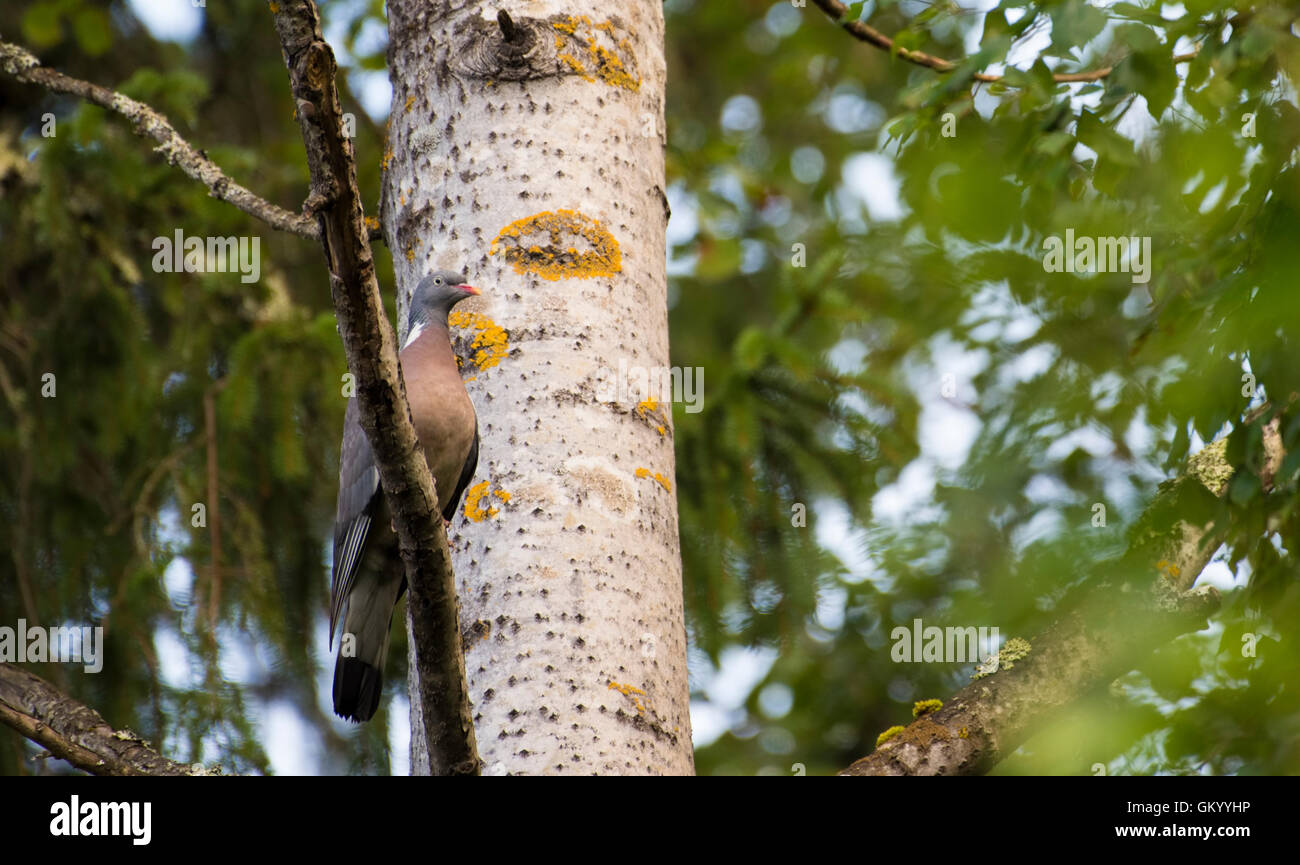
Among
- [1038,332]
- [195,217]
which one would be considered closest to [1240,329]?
[1038,332]


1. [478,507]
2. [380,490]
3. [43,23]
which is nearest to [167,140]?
[380,490]

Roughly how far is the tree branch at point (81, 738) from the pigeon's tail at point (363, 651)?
0.67 meters

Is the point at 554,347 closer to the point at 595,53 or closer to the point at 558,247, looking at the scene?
the point at 558,247

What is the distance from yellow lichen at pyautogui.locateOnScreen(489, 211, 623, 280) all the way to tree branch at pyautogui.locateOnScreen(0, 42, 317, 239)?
403 mm

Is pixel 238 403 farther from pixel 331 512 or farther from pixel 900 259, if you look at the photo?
pixel 900 259

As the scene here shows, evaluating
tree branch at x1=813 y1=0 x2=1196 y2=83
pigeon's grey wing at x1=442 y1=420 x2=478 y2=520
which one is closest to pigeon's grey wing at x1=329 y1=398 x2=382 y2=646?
pigeon's grey wing at x1=442 y1=420 x2=478 y2=520

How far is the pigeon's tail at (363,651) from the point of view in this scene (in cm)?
265

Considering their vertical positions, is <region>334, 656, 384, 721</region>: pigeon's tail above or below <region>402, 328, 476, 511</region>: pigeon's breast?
below

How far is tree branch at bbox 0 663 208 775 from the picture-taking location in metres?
1.92

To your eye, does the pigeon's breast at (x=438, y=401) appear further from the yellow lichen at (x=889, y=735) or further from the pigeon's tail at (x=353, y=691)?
the yellow lichen at (x=889, y=735)

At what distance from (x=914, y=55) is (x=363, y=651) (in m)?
1.93

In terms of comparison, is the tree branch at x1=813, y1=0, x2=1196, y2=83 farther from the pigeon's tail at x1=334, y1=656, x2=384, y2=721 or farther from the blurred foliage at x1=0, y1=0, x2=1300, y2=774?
the pigeon's tail at x1=334, y1=656, x2=384, y2=721

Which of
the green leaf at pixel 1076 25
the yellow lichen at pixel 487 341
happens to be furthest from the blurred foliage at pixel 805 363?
the yellow lichen at pixel 487 341

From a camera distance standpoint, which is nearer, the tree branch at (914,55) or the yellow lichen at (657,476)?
the yellow lichen at (657,476)
